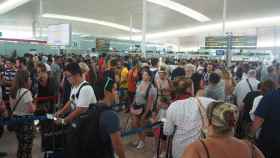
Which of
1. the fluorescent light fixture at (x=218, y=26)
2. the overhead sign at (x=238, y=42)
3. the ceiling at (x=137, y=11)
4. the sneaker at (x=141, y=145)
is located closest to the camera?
the sneaker at (x=141, y=145)

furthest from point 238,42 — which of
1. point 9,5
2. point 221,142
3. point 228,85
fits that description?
point 9,5

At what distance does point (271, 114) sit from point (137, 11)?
2584 centimetres

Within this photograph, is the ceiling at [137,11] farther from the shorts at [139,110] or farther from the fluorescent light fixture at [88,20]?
the shorts at [139,110]

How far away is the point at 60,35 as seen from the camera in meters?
12.3

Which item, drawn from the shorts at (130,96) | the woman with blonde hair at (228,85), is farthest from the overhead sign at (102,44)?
the woman with blonde hair at (228,85)

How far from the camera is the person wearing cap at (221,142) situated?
1863mm

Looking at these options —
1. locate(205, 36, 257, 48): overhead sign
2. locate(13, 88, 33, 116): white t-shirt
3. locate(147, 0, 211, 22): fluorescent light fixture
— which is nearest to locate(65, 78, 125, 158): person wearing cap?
locate(13, 88, 33, 116): white t-shirt

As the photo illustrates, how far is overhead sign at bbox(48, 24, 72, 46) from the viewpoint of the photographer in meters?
12.0

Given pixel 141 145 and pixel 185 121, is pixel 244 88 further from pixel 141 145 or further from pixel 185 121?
pixel 185 121

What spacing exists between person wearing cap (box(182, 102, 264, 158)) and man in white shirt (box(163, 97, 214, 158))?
1023 mm

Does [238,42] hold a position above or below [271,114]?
above

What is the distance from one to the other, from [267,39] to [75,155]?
2610 centimetres

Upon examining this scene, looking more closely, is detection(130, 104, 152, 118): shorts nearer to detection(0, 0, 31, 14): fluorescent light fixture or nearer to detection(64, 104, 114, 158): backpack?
detection(64, 104, 114, 158): backpack

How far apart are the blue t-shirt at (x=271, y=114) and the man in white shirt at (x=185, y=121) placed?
686mm
